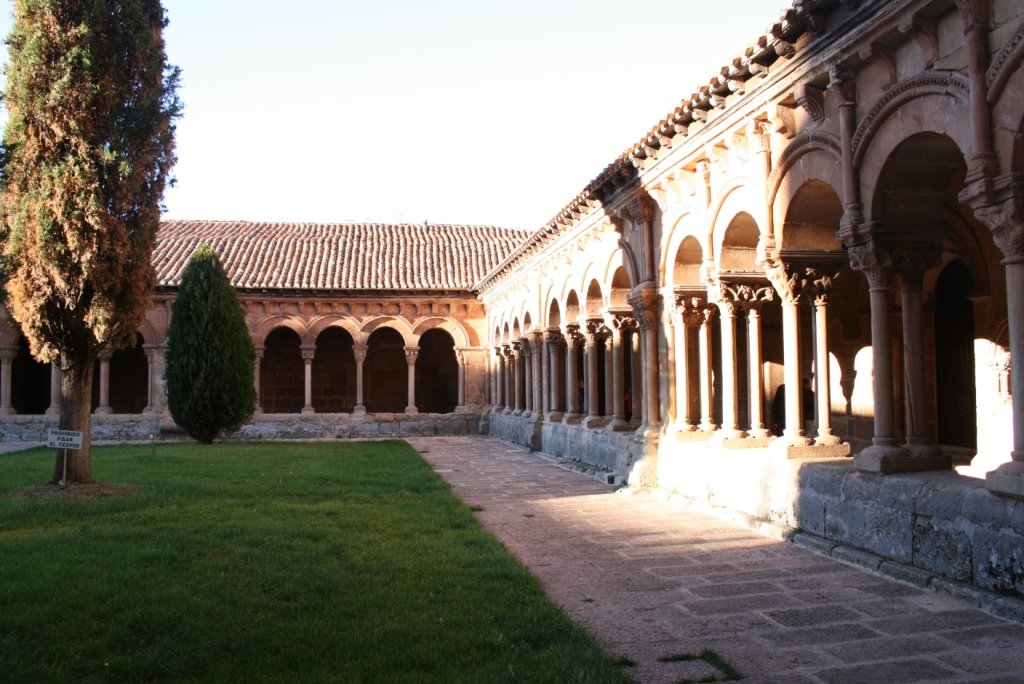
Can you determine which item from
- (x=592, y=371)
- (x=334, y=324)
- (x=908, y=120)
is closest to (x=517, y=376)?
(x=334, y=324)

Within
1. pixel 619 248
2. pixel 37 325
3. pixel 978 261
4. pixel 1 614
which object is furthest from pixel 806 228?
pixel 37 325

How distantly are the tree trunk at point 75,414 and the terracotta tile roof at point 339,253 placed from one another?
43.9ft

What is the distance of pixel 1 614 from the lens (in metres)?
4.72

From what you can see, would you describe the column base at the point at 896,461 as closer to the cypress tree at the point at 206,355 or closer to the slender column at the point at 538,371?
the slender column at the point at 538,371

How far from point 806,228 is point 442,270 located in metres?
18.5

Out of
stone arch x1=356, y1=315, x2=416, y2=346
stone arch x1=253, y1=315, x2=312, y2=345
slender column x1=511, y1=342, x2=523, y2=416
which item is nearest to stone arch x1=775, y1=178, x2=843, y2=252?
slender column x1=511, y1=342, x2=523, y2=416

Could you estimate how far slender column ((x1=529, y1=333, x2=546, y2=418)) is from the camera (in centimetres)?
1822

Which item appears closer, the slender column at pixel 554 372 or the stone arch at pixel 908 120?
the stone arch at pixel 908 120

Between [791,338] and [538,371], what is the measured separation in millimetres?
10478

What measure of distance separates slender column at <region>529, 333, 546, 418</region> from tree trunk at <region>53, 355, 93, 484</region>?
9.46m

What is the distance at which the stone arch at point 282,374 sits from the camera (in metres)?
26.9

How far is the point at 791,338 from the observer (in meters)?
8.25

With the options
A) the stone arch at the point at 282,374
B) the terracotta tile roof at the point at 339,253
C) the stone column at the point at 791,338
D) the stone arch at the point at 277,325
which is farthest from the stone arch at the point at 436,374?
the stone column at the point at 791,338

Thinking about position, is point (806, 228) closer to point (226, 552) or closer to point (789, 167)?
point (789, 167)
